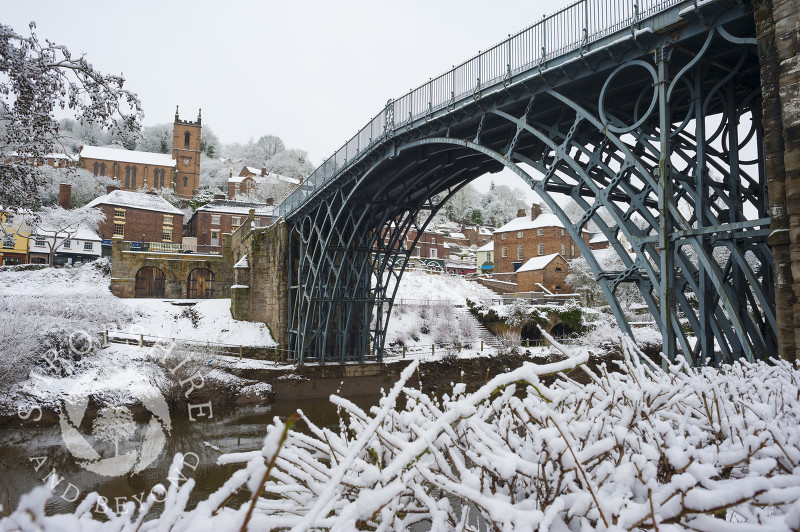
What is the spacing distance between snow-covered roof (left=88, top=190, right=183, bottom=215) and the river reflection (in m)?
32.5

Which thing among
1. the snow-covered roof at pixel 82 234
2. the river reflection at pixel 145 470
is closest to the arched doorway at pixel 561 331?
the river reflection at pixel 145 470

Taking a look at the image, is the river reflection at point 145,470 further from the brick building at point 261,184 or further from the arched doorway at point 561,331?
the brick building at point 261,184

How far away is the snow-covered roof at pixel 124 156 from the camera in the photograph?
199ft

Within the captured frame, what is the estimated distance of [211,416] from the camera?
18.0 m

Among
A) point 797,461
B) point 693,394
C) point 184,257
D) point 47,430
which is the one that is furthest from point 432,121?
point 184,257

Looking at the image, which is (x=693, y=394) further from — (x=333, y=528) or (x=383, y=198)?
(x=383, y=198)

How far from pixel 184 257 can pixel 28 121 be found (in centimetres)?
2815

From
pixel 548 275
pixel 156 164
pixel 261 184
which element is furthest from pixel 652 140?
pixel 261 184

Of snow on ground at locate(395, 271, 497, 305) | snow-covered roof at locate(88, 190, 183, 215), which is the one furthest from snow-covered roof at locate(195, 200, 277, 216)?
snow on ground at locate(395, 271, 497, 305)

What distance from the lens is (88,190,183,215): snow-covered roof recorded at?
43.6 m

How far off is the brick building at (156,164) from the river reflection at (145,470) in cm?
5318

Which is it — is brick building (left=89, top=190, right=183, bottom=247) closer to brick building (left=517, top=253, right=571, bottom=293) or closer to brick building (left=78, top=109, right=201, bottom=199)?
brick building (left=78, top=109, right=201, bottom=199)

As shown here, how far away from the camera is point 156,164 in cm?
6331

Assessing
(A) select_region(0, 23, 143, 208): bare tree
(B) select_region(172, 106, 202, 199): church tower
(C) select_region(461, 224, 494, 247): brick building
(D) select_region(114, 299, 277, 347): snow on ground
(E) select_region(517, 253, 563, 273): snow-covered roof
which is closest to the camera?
(A) select_region(0, 23, 143, 208): bare tree
